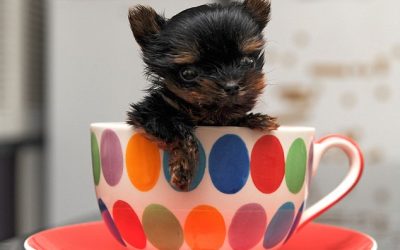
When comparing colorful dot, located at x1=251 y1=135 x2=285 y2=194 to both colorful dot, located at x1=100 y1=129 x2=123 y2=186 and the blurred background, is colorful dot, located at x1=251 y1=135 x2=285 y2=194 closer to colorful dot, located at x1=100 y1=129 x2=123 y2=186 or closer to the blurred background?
colorful dot, located at x1=100 y1=129 x2=123 y2=186

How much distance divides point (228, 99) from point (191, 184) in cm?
6

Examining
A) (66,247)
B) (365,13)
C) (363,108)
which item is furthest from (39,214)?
(66,247)

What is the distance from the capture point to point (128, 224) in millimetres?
432

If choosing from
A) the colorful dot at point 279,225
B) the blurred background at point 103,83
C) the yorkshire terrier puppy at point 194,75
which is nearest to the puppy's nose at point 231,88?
the yorkshire terrier puppy at point 194,75

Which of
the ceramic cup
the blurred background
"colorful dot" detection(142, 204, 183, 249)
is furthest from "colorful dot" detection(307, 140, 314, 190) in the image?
the blurred background

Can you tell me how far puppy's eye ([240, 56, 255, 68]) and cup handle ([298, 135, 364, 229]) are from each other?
0.12 meters

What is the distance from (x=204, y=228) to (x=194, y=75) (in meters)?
0.10

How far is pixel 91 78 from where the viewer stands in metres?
1.56

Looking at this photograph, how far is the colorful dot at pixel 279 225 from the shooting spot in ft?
1.42

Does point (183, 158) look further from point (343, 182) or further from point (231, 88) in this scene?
point (343, 182)

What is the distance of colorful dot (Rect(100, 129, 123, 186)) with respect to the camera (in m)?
0.42

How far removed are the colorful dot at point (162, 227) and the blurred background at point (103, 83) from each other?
106 cm

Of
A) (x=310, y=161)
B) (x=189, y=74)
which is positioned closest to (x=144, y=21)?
(x=189, y=74)

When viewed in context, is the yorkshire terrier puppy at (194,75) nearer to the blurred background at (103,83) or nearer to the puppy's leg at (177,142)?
the puppy's leg at (177,142)
